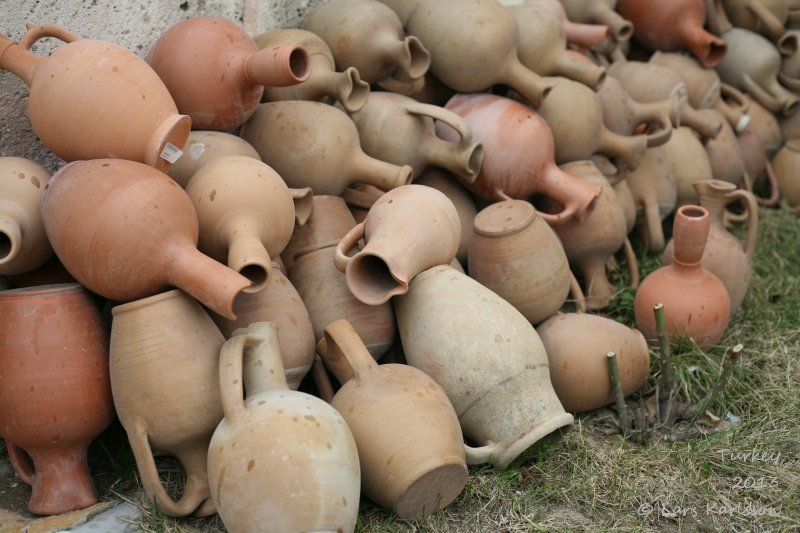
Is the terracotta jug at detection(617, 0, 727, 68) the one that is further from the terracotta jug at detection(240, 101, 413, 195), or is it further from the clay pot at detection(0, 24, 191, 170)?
the clay pot at detection(0, 24, 191, 170)

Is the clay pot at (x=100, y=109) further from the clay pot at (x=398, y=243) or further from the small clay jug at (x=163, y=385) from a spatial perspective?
the clay pot at (x=398, y=243)

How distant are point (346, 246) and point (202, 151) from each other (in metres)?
0.46

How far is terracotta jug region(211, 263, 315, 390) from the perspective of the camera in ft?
6.95

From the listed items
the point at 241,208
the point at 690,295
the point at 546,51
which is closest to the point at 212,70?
the point at 241,208

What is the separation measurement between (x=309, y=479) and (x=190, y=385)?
0.36 meters

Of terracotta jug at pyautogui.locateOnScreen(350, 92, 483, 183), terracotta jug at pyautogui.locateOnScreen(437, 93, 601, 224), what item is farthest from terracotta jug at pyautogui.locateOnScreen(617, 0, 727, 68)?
terracotta jug at pyautogui.locateOnScreen(350, 92, 483, 183)

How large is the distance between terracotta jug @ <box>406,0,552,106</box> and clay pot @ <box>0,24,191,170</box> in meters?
1.05

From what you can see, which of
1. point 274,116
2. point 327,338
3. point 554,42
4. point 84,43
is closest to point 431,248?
point 327,338

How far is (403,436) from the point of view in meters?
1.90

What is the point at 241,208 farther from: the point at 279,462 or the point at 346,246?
the point at 279,462

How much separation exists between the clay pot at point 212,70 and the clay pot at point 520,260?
25.6 inches

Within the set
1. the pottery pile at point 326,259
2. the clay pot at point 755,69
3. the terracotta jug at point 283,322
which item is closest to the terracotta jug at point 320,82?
the pottery pile at point 326,259

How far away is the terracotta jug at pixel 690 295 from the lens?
2.67 metres

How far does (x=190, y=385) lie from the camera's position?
6.24 ft
